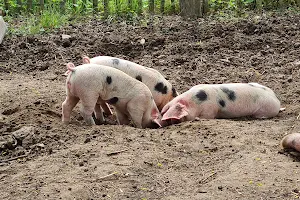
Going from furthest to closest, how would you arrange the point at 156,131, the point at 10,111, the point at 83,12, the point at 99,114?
the point at 83,12 < the point at 99,114 < the point at 10,111 < the point at 156,131

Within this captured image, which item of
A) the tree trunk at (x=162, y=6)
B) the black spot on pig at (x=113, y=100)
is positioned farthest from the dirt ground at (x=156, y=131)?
the tree trunk at (x=162, y=6)

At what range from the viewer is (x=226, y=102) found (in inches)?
218

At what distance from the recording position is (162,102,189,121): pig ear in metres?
5.18

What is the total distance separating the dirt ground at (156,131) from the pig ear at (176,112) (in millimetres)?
256

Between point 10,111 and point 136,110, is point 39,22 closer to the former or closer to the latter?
point 10,111

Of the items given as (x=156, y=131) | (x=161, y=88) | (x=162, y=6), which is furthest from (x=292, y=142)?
(x=162, y=6)

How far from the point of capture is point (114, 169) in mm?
3652

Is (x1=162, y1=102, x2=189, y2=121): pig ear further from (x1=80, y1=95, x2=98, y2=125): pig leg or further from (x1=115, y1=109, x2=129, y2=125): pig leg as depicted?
(x1=80, y1=95, x2=98, y2=125): pig leg

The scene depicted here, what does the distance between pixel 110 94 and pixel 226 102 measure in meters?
1.19

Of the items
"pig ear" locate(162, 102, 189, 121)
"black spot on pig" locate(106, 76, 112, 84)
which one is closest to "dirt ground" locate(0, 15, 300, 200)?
"pig ear" locate(162, 102, 189, 121)

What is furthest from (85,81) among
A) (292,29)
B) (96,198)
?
(292,29)

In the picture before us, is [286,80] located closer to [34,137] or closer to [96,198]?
→ [34,137]

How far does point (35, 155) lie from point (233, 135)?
5.14 ft

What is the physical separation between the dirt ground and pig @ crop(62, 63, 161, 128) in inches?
9.1
